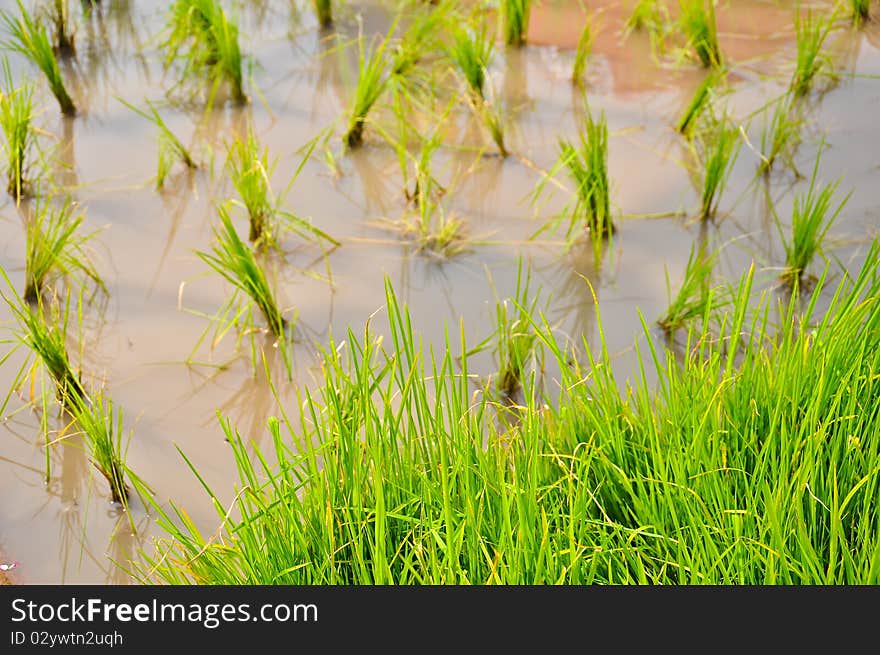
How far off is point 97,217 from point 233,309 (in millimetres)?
552

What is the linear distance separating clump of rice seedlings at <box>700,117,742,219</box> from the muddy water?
5 centimetres

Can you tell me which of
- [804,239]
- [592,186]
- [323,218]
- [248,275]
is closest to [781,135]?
[804,239]

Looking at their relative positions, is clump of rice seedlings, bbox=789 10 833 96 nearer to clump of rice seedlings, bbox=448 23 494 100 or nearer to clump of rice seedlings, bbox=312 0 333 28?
clump of rice seedlings, bbox=448 23 494 100

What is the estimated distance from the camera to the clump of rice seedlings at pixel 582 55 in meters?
3.31

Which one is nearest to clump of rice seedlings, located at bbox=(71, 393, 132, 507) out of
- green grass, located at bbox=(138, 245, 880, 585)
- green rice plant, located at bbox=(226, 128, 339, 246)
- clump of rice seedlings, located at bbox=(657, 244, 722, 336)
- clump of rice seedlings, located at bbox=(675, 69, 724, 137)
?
green grass, located at bbox=(138, 245, 880, 585)

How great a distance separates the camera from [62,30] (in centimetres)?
352

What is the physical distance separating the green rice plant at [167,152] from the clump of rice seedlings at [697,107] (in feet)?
4.53

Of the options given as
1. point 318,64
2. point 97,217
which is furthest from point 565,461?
point 318,64

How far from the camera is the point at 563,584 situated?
4.92 feet

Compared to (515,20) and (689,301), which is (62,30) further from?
(689,301)

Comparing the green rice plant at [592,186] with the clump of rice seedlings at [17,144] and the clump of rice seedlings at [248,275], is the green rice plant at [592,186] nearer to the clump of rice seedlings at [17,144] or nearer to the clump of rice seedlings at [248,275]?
the clump of rice seedlings at [248,275]

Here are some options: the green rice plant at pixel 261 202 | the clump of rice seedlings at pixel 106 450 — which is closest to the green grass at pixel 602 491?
the clump of rice seedlings at pixel 106 450

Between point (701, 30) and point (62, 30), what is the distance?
6.73ft

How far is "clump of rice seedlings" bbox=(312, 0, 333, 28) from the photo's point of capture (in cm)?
360
